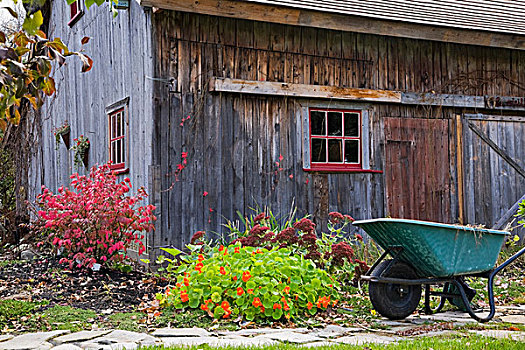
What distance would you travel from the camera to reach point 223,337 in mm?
4508

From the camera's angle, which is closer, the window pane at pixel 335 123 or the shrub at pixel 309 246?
the shrub at pixel 309 246

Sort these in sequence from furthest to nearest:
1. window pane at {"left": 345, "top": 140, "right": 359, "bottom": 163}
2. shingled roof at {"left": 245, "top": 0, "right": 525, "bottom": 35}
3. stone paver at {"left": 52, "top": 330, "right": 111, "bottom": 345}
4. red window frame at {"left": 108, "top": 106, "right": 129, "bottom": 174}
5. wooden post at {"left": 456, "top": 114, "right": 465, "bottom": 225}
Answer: wooden post at {"left": 456, "top": 114, "right": 465, "bottom": 225} → window pane at {"left": 345, "top": 140, "right": 359, "bottom": 163} → red window frame at {"left": 108, "top": 106, "right": 129, "bottom": 174} → shingled roof at {"left": 245, "top": 0, "right": 525, "bottom": 35} → stone paver at {"left": 52, "top": 330, "right": 111, "bottom": 345}

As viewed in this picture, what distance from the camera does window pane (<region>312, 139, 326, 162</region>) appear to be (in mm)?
8930

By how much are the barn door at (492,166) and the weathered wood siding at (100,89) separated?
5021 millimetres

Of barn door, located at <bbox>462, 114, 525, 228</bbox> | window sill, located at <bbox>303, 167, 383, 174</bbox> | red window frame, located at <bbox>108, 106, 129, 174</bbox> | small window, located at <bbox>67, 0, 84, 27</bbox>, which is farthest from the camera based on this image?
small window, located at <bbox>67, 0, 84, 27</bbox>

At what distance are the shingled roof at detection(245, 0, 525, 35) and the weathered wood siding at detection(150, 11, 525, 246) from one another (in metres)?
0.51

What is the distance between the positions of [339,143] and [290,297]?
4.16 m

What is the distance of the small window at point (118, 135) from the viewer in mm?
8859

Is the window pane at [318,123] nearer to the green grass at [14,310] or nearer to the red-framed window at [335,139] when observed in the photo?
the red-framed window at [335,139]

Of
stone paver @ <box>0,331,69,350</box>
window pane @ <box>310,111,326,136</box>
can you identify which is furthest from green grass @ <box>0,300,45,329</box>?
window pane @ <box>310,111,326,136</box>

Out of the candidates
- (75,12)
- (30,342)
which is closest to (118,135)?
(75,12)

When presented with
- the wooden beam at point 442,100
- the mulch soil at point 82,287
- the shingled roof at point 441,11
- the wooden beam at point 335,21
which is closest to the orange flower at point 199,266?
the mulch soil at point 82,287

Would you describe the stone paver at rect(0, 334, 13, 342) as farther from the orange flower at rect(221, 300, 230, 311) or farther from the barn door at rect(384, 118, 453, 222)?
the barn door at rect(384, 118, 453, 222)

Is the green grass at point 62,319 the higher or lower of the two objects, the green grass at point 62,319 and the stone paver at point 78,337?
the lower
